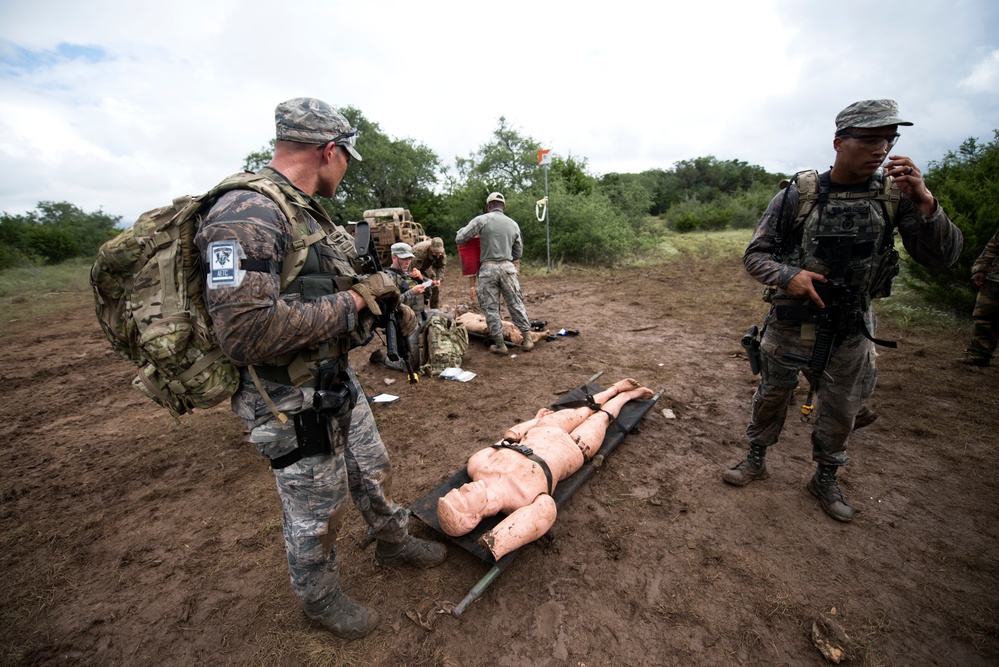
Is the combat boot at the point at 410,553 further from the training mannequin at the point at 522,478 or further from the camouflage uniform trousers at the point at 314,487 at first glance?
the camouflage uniform trousers at the point at 314,487

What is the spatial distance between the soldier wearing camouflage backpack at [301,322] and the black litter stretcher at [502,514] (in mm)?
620

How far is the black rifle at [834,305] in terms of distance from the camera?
8.05ft

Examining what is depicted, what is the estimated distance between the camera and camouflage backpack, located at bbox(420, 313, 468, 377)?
5578 mm

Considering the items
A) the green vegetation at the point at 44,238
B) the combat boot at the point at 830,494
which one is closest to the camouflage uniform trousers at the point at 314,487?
the combat boot at the point at 830,494

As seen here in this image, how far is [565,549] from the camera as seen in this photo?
2.60 meters

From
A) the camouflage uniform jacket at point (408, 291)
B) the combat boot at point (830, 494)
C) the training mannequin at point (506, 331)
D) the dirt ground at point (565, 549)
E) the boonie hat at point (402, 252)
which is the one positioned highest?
the boonie hat at point (402, 252)

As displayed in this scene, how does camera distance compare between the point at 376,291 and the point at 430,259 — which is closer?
the point at 376,291

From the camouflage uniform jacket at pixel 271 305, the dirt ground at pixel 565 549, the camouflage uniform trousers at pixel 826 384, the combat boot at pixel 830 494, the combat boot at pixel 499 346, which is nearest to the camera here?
the camouflage uniform jacket at pixel 271 305

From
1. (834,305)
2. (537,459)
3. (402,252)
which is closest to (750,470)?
(834,305)

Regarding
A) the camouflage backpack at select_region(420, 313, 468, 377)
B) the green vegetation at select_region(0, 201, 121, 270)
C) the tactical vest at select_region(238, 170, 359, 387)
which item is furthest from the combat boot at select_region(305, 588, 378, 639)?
the green vegetation at select_region(0, 201, 121, 270)

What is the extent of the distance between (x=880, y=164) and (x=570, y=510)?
110 inches

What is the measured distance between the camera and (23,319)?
9383 millimetres

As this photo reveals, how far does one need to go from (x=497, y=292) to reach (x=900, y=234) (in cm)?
442

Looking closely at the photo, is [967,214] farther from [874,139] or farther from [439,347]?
[439,347]
